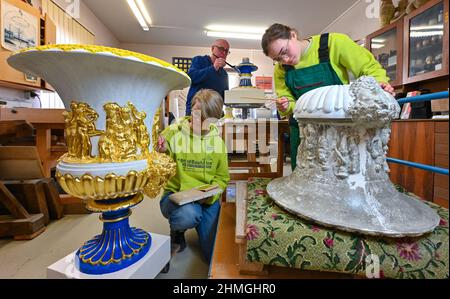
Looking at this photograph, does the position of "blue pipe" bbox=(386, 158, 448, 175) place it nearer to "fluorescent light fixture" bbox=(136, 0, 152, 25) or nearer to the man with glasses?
the man with glasses

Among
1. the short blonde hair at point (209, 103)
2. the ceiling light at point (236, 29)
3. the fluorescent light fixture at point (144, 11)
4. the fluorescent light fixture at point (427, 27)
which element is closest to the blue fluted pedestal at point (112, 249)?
the short blonde hair at point (209, 103)

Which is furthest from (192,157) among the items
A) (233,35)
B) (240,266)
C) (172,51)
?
(172,51)

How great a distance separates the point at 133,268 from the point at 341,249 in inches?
22.5

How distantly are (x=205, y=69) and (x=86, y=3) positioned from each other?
2269mm

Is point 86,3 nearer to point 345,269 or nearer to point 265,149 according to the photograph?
point 265,149

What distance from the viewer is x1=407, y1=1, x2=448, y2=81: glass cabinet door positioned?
54.0 inches

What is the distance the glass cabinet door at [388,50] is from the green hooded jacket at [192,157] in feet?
5.58

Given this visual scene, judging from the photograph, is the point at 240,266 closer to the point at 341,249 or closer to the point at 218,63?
the point at 341,249

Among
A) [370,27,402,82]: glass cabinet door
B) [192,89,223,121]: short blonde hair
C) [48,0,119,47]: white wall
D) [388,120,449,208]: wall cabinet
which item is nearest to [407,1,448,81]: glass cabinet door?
[370,27,402,82]: glass cabinet door

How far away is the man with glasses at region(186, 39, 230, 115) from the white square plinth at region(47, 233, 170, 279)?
885 mm

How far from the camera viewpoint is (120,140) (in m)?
0.59

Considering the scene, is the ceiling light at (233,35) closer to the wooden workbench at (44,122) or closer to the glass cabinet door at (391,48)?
the glass cabinet door at (391,48)

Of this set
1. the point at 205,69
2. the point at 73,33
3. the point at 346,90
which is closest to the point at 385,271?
the point at 346,90

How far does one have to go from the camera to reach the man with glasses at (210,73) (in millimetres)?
1458
